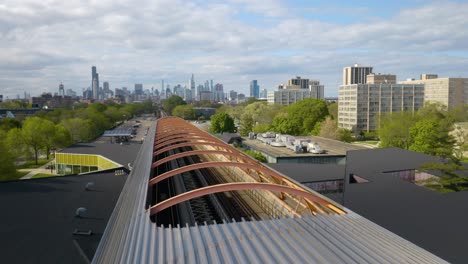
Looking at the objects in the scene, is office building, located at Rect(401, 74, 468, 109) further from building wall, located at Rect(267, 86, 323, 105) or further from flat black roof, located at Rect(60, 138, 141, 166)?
flat black roof, located at Rect(60, 138, 141, 166)

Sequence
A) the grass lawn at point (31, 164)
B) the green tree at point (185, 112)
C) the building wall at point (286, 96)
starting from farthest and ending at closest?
the building wall at point (286, 96) < the green tree at point (185, 112) < the grass lawn at point (31, 164)

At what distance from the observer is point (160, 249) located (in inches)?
180

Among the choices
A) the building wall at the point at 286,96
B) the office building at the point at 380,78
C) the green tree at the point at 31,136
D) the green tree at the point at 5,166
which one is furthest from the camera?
the building wall at the point at 286,96

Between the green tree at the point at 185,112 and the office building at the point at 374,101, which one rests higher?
the office building at the point at 374,101

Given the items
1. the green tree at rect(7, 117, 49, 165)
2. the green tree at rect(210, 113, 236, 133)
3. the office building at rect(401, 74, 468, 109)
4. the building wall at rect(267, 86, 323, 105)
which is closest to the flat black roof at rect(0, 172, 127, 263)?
the green tree at rect(7, 117, 49, 165)

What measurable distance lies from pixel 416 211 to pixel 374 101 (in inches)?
2334

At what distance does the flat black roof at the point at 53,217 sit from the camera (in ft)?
25.6

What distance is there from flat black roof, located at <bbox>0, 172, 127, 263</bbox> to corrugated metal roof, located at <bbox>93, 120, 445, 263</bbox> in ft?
9.68

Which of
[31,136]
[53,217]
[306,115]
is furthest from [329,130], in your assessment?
[53,217]

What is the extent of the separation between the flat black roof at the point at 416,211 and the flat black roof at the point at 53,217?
8.67 m

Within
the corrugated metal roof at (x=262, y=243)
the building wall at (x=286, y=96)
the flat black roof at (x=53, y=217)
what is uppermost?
the building wall at (x=286, y=96)

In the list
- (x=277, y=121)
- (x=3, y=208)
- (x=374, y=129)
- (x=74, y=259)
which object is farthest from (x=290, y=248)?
(x=374, y=129)

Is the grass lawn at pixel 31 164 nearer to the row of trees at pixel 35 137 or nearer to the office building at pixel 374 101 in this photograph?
the row of trees at pixel 35 137

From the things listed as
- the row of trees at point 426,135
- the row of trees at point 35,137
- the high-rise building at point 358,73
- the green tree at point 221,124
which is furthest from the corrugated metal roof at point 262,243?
the high-rise building at point 358,73
